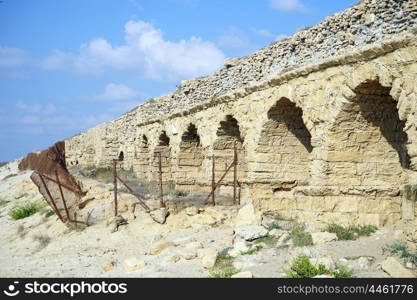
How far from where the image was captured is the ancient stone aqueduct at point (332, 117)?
6.71m

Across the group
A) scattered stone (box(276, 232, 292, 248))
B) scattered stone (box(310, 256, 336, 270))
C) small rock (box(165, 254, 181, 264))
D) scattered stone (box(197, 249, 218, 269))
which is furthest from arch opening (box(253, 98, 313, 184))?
scattered stone (box(310, 256, 336, 270))

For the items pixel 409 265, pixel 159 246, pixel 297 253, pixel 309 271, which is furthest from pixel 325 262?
pixel 159 246

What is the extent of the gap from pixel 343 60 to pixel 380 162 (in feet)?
6.20

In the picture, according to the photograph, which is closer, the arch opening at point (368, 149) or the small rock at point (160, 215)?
the arch opening at point (368, 149)

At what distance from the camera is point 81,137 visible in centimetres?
2886

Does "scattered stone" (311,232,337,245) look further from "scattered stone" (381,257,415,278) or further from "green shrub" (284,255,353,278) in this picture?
"scattered stone" (381,257,415,278)

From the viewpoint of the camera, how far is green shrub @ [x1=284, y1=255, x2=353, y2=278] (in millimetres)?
5453

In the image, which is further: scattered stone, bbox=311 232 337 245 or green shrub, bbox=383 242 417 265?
scattered stone, bbox=311 232 337 245

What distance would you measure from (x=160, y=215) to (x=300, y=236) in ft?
11.2

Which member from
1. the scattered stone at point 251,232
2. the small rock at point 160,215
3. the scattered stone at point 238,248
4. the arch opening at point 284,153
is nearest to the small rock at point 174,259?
the scattered stone at point 238,248

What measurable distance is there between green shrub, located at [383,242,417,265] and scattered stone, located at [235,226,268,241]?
2069mm

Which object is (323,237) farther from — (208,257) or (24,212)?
(24,212)

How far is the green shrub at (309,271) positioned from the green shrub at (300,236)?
1257mm

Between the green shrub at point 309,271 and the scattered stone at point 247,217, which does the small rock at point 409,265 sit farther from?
the scattered stone at point 247,217
